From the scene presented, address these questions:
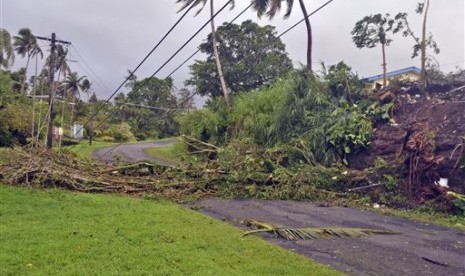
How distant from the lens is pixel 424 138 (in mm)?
10531

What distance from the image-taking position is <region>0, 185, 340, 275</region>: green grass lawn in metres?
4.65

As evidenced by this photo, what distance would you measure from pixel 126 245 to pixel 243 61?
93.5ft

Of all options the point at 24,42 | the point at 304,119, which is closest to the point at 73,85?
A: the point at 24,42

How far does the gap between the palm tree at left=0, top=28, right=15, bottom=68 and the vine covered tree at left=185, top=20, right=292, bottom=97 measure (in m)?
15.9

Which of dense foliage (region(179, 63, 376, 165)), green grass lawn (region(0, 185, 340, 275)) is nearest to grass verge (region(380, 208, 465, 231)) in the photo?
dense foliage (region(179, 63, 376, 165))

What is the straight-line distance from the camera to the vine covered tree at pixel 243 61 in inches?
1232

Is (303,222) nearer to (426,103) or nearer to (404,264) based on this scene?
(404,264)

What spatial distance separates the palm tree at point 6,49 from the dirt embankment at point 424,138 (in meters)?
32.2

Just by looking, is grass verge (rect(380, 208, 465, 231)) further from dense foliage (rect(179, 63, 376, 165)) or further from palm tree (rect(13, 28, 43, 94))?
palm tree (rect(13, 28, 43, 94))

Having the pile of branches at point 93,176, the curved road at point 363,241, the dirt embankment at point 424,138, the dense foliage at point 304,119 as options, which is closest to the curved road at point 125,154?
the pile of branches at point 93,176

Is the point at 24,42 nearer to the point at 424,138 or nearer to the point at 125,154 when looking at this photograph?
the point at 125,154

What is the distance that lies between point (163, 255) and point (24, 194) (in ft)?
17.8

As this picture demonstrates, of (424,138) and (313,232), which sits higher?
(424,138)

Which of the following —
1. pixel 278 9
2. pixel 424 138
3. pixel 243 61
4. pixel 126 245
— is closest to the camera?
pixel 126 245
